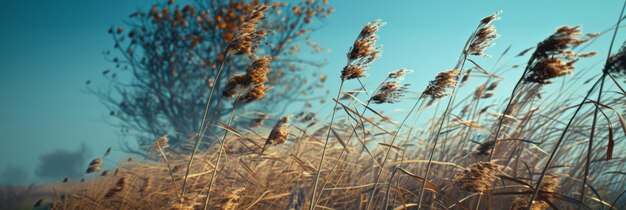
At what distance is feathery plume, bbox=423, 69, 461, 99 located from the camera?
63.8 inches

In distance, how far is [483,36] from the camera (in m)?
1.64

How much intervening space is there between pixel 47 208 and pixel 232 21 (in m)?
7.04

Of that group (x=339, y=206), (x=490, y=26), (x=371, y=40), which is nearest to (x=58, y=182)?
(x=339, y=206)

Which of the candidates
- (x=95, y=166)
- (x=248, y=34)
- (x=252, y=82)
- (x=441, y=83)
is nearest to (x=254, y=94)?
(x=252, y=82)

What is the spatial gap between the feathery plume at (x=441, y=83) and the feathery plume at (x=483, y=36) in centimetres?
10

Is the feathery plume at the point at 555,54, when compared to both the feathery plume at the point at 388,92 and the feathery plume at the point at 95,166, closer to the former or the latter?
the feathery plume at the point at 388,92

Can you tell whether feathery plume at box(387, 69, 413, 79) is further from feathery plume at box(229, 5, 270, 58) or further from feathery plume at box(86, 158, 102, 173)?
feathery plume at box(86, 158, 102, 173)

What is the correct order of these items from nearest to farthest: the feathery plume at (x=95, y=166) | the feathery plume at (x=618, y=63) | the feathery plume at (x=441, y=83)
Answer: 1. the feathery plume at (x=618, y=63)
2. the feathery plume at (x=441, y=83)
3. the feathery plume at (x=95, y=166)

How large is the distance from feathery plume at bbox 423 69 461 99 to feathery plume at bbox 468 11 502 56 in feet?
0.34

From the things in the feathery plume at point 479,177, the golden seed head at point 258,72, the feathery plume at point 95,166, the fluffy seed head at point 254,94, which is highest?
the golden seed head at point 258,72

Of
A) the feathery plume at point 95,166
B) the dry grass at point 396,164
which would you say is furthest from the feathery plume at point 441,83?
the feathery plume at point 95,166

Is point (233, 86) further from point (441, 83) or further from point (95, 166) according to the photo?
point (95, 166)

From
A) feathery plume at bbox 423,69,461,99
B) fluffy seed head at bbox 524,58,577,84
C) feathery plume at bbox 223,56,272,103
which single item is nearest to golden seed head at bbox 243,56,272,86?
feathery plume at bbox 223,56,272,103

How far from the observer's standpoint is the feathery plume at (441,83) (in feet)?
5.32
